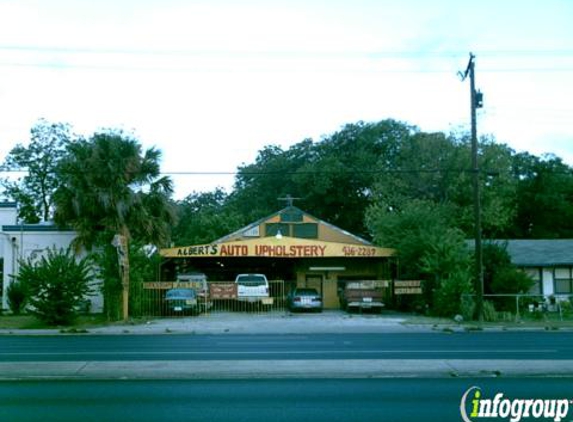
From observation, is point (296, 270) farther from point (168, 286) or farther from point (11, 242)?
point (11, 242)

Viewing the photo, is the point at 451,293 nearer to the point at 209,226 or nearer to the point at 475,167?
the point at 475,167

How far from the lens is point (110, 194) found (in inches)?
1382

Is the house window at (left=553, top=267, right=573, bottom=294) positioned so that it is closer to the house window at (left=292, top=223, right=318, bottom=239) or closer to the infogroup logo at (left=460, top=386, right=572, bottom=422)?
the house window at (left=292, top=223, right=318, bottom=239)

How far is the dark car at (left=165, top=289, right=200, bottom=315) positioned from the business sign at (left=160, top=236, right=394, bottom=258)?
4.05 meters

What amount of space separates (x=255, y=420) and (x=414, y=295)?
30.2 m

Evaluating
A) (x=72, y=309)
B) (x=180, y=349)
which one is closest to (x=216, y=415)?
(x=180, y=349)

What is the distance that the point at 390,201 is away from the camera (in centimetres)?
5997

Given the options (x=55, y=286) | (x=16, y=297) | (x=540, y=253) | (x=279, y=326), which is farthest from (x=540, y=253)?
(x=16, y=297)

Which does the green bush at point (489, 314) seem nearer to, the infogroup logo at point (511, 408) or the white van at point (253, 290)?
the white van at point (253, 290)

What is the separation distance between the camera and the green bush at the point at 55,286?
29.4 m

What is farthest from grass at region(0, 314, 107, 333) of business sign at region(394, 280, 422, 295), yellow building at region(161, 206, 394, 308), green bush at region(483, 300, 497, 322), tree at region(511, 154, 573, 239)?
tree at region(511, 154, 573, 239)

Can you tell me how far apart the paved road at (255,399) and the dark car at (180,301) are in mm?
22758

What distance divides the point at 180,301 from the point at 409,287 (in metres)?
12.2

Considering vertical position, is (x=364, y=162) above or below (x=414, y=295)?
above
